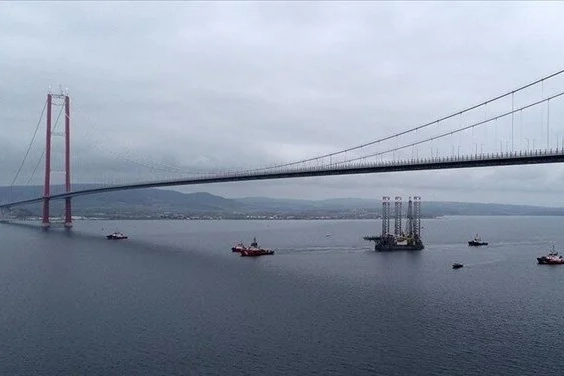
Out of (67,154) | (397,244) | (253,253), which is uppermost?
(67,154)

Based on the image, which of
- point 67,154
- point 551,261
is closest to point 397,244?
point 551,261

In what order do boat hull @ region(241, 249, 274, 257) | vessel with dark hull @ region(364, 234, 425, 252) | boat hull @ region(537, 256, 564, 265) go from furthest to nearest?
vessel with dark hull @ region(364, 234, 425, 252) < boat hull @ region(241, 249, 274, 257) < boat hull @ region(537, 256, 564, 265)

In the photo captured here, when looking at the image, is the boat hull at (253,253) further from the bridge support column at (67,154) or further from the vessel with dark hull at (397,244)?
the bridge support column at (67,154)

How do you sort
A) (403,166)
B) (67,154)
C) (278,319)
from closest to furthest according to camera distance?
(278,319) → (403,166) → (67,154)

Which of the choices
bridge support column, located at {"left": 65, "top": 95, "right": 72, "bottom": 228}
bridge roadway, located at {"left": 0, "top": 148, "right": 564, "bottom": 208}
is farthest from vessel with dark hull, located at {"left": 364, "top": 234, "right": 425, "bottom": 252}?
bridge support column, located at {"left": 65, "top": 95, "right": 72, "bottom": 228}

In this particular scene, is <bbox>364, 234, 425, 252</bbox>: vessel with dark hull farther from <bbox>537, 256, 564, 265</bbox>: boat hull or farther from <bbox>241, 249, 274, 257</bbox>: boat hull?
<bbox>537, 256, 564, 265</bbox>: boat hull

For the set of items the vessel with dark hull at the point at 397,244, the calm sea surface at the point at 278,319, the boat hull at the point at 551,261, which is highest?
the vessel with dark hull at the point at 397,244

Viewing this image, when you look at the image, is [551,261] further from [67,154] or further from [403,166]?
[67,154]

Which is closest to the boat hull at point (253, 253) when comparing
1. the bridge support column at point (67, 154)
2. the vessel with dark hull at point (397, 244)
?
the vessel with dark hull at point (397, 244)

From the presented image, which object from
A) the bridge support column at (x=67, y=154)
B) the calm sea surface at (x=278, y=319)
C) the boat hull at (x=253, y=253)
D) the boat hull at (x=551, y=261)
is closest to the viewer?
the calm sea surface at (x=278, y=319)

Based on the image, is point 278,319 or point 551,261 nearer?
point 278,319
